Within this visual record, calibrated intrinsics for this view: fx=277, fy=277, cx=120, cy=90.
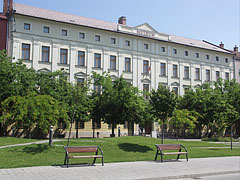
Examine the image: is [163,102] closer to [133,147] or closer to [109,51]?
[133,147]

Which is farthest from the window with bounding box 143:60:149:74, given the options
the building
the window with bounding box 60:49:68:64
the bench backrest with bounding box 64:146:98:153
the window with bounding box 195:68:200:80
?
the bench backrest with bounding box 64:146:98:153

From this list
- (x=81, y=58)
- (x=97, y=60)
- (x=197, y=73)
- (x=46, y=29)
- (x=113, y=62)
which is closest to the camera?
(x=46, y=29)

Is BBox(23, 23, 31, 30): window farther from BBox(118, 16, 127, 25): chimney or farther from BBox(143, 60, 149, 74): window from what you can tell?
BBox(143, 60, 149, 74): window

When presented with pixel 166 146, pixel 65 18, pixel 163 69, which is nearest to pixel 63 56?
pixel 65 18

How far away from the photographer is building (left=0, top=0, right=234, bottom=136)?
33.2m

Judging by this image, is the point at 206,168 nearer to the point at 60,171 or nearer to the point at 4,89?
the point at 60,171

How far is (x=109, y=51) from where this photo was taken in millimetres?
38344

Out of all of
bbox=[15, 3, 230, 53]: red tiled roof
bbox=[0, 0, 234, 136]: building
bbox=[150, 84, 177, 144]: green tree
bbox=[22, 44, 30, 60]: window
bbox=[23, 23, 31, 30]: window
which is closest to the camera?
bbox=[150, 84, 177, 144]: green tree

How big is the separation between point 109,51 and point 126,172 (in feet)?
94.7

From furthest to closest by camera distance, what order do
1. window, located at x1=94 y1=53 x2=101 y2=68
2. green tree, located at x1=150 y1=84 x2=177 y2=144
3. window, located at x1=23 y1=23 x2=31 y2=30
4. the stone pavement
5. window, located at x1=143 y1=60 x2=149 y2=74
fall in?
window, located at x1=143 y1=60 x2=149 y2=74
window, located at x1=94 y1=53 x2=101 y2=68
window, located at x1=23 y1=23 x2=31 y2=30
green tree, located at x1=150 y1=84 x2=177 y2=144
the stone pavement

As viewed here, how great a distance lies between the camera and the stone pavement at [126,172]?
970 cm

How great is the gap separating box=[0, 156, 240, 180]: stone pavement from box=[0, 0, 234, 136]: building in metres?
20.5

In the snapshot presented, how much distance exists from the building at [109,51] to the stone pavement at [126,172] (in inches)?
807

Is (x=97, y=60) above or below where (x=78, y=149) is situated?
above
